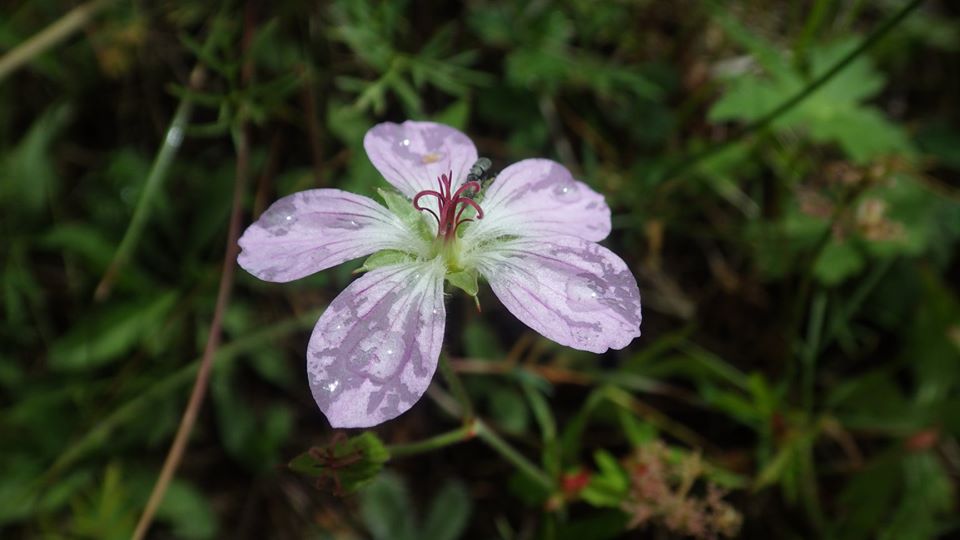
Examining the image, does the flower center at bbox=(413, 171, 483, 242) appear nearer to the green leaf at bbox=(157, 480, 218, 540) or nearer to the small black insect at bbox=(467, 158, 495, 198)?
the small black insect at bbox=(467, 158, 495, 198)

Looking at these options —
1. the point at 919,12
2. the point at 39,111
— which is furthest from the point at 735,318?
the point at 39,111

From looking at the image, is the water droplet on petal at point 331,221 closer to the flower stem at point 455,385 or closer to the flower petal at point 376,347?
the flower petal at point 376,347

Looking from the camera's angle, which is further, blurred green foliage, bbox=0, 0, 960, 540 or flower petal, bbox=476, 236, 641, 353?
blurred green foliage, bbox=0, 0, 960, 540

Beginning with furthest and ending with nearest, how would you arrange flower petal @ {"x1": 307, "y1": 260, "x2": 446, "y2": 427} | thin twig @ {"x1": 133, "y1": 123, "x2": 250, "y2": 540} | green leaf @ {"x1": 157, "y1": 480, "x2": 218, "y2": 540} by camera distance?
1. green leaf @ {"x1": 157, "y1": 480, "x2": 218, "y2": 540}
2. thin twig @ {"x1": 133, "y1": 123, "x2": 250, "y2": 540}
3. flower petal @ {"x1": 307, "y1": 260, "x2": 446, "y2": 427}

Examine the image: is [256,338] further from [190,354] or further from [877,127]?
[877,127]

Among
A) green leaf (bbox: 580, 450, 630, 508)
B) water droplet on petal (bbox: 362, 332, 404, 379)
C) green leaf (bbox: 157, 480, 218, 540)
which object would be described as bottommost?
green leaf (bbox: 157, 480, 218, 540)

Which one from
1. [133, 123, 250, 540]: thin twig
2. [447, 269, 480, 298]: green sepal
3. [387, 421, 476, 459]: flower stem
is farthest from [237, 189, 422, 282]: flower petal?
[133, 123, 250, 540]: thin twig
